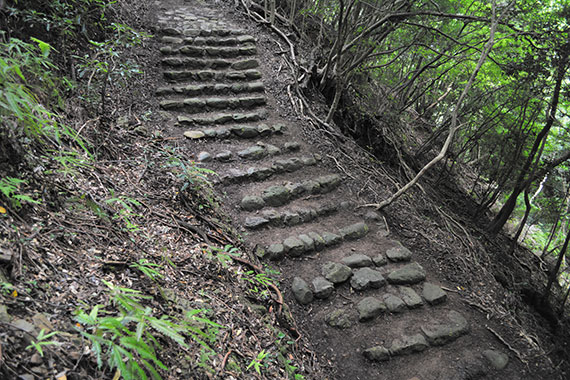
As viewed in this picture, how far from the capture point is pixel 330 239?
3.88 m

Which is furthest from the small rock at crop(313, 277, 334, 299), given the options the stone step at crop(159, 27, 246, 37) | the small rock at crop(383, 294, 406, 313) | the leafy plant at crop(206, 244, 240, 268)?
the stone step at crop(159, 27, 246, 37)

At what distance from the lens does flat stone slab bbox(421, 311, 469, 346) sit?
3.27 m

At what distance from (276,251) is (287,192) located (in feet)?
3.15

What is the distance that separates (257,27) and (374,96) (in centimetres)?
313

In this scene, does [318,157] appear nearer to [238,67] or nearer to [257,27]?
[238,67]

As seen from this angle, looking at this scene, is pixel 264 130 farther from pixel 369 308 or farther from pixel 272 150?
pixel 369 308

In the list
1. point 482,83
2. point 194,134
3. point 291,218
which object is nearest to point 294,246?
point 291,218

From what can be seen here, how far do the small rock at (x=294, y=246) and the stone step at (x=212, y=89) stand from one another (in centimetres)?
312

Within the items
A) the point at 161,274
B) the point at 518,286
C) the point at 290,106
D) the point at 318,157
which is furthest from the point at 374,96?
the point at 161,274

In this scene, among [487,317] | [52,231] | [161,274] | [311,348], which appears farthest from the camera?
[487,317]

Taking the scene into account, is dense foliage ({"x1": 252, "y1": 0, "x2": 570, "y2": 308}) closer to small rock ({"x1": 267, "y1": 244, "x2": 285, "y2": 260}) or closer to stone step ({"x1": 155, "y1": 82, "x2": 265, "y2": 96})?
stone step ({"x1": 155, "y1": 82, "x2": 265, "y2": 96})

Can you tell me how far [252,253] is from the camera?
11.1 ft

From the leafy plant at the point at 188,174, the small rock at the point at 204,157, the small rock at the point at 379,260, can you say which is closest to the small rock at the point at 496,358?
the small rock at the point at 379,260

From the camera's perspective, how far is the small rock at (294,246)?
11.8 feet
